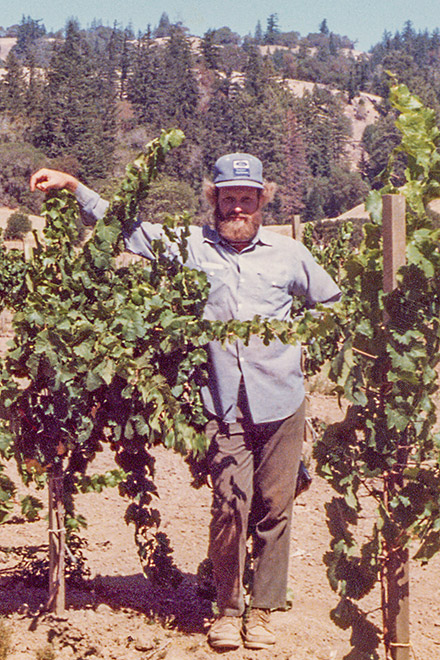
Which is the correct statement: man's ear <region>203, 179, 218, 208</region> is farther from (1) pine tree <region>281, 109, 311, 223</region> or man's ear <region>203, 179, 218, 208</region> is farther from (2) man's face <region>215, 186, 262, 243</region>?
(1) pine tree <region>281, 109, 311, 223</region>

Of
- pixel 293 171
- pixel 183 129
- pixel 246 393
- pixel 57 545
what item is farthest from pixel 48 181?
pixel 293 171

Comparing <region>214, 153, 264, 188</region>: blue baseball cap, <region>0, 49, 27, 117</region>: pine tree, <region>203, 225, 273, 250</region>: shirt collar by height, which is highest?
<region>0, 49, 27, 117</region>: pine tree

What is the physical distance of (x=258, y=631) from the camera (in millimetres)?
3217

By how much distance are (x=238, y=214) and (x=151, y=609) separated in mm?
1618

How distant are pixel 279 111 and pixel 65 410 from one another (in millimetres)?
57745

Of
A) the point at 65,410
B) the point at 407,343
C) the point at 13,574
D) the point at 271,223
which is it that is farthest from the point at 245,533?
the point at 271,223

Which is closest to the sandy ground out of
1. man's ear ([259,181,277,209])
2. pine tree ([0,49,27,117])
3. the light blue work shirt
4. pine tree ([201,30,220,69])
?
the light blue work shirt

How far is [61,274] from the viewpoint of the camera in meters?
3.25

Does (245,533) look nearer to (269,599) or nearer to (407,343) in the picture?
(269,599)

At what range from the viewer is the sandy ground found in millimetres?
3260

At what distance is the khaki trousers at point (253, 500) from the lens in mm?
3131

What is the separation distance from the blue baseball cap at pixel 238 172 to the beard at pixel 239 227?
114mm

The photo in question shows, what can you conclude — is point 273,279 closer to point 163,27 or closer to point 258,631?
point 258,631

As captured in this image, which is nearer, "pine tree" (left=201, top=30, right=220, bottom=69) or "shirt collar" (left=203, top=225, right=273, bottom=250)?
"shirt collar" (left=203, top=225, right=273, bottom=250)
